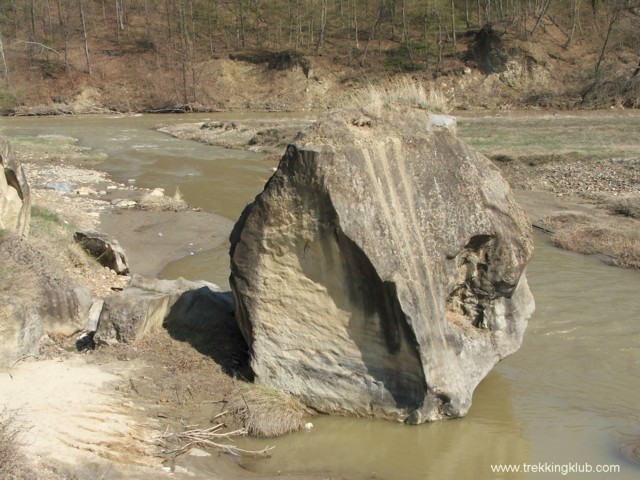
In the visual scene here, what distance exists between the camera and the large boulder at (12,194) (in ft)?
38.2

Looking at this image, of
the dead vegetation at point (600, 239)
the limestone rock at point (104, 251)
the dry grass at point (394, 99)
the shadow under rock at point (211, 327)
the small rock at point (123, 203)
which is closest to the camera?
the dry grass at point (394, 99)

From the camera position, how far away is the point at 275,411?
7879 mm

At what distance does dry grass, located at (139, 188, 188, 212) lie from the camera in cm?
2096

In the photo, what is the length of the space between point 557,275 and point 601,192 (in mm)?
8475

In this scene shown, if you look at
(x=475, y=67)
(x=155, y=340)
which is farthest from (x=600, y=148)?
(x=475, y=67)

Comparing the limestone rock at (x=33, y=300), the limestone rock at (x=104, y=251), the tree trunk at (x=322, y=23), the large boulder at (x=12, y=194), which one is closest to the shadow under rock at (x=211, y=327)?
the limestone rock at (x=33, y=300)

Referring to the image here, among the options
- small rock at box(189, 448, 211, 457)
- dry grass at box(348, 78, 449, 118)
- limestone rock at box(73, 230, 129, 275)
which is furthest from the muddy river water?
dry grass at box(348, 78, 449, 118)

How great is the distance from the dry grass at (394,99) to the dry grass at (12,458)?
514 cm

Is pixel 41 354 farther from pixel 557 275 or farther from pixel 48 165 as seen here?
pixel 48 165

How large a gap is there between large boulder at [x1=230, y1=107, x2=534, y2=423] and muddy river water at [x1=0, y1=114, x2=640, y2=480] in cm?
45

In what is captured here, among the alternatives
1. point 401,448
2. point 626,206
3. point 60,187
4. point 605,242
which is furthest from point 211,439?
point 60,187

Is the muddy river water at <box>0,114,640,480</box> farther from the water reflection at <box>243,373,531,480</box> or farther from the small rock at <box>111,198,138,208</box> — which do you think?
the small rock at <box>111,198,138,208</box>

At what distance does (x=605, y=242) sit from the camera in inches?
659

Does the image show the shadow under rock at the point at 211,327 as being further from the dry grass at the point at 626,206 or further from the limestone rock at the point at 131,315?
the dry grass at the point at 626,206
